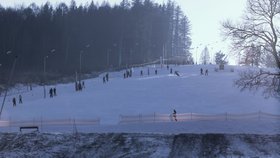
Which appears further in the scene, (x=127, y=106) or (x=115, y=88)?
(x=115, y=88)

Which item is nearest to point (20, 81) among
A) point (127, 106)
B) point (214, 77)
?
point (214, 77)

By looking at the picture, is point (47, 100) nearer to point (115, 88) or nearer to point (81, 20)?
point (115, 88)

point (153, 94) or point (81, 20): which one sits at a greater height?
point (81, 20)

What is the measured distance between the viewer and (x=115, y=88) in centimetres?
7975

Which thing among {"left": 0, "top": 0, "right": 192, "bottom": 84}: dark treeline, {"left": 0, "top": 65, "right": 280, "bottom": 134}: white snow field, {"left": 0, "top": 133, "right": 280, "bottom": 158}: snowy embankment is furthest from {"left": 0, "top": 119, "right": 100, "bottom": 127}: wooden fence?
{"left": 0, "top": 0, "right": 192, "bottom": 84}: dark treeline

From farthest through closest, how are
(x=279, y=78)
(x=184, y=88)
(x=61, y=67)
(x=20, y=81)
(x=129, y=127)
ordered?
(x=61, y=67) < (x=20, y=81) < (x=184, y=88) < (x=129, y=127) < (x=279, y=78)

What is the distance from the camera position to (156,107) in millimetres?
60812

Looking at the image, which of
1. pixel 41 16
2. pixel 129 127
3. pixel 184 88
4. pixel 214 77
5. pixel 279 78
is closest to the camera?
pixel 279 78

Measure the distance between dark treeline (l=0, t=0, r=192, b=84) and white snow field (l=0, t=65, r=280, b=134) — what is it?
42918 mm

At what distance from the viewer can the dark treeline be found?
133m

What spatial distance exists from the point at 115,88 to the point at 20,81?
32.4m

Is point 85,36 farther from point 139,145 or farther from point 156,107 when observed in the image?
point 139,145

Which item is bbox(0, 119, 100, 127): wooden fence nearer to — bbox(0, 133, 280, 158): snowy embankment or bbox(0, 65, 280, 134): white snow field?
bbox(0, 65, 280, 134): white snow field

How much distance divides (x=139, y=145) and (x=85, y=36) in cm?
11297
